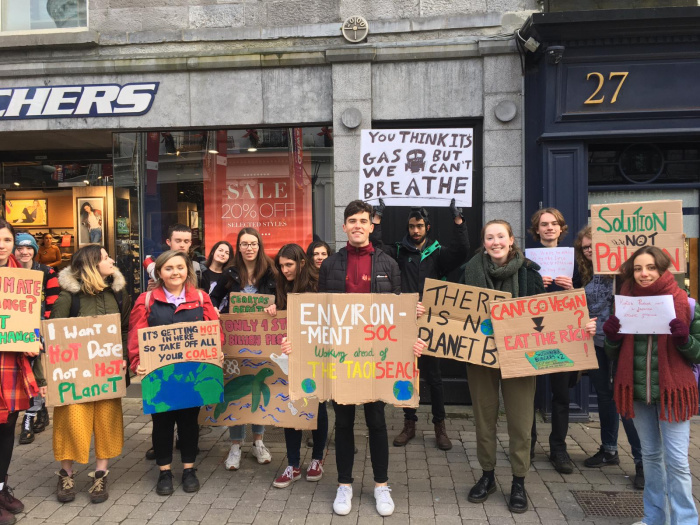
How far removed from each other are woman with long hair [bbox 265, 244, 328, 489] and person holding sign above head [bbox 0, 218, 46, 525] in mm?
1826

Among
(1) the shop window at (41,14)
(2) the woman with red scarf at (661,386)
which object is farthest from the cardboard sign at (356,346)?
(1) the shop window at (41,14)

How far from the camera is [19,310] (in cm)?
405

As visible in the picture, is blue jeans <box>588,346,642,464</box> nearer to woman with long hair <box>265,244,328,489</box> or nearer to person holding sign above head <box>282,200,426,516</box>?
person holding sign above head <box>282,200,426,516</box>

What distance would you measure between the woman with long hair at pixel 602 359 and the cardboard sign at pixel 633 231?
52cm

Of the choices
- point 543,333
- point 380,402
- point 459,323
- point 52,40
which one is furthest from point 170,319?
point 52,40

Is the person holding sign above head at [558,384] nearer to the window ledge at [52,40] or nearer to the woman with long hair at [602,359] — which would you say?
the woman with long hair at [602,359]

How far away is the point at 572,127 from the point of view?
609 cm

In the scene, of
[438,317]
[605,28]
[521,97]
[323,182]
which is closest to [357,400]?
[438,317]

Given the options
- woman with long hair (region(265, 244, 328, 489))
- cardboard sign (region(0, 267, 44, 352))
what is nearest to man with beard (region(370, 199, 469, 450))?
→ woman with long hair (region(265, 244, 328, 489))

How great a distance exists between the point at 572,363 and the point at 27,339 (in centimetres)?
401

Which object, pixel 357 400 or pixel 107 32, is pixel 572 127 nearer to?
pixel 357 400

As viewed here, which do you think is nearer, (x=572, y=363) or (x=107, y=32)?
(x=572, y=363)

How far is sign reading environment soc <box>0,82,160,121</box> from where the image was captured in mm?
6918

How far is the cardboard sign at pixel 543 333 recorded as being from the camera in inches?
157
